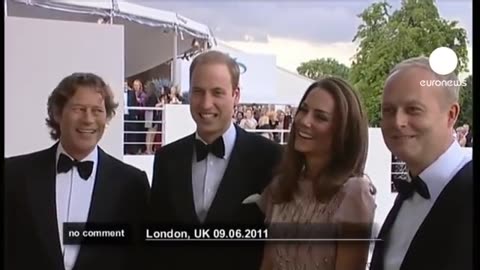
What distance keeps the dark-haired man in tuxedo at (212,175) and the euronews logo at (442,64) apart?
2.55 ft

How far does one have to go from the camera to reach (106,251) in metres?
2.99

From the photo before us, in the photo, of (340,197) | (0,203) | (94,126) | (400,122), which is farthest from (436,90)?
(0,203)

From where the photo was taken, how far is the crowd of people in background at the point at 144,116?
116 inches

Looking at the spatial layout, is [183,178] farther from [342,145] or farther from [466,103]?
[466,103]

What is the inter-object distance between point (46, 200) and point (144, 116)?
0.58 m

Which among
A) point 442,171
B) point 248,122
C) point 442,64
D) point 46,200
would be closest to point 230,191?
point 248,122

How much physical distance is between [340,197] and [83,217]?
3.79 ft

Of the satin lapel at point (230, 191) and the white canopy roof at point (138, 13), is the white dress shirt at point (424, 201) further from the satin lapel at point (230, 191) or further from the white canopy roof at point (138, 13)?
the white canopy roof at point (138, 13)

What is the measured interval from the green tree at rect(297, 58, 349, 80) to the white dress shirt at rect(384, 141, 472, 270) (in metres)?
0.59

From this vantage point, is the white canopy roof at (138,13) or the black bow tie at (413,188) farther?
the black bow tie at (413,188)

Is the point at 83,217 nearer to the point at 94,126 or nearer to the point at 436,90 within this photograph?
the point at 94,126

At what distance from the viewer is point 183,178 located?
301cm
